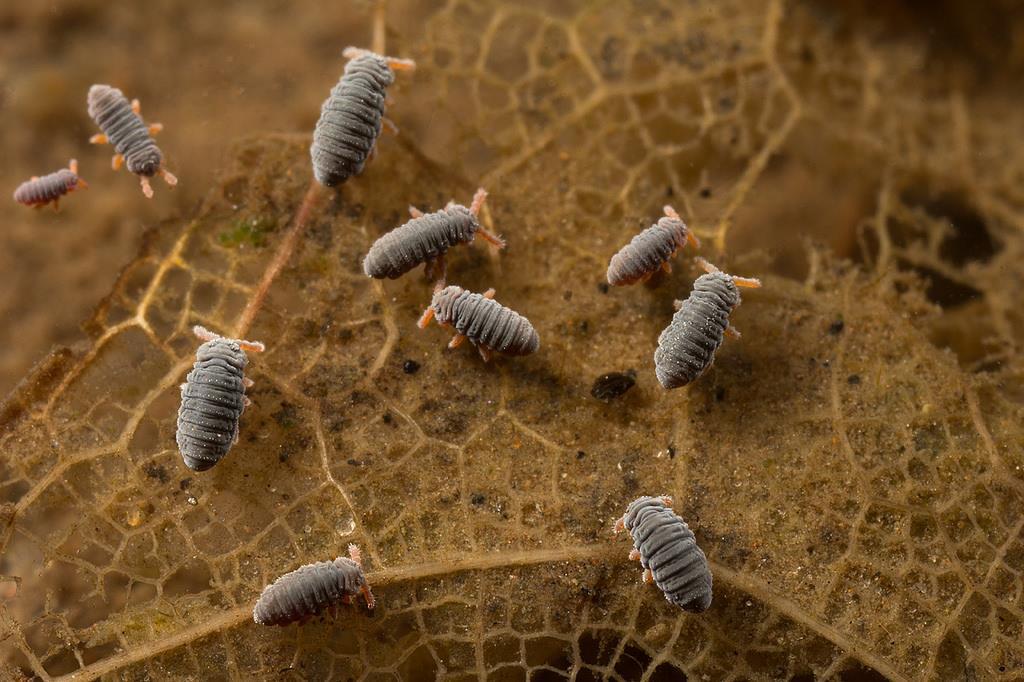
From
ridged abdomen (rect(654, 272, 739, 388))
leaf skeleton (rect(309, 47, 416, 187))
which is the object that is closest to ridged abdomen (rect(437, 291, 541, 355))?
ridged abdomen (rect(654, 272, 739, 388))

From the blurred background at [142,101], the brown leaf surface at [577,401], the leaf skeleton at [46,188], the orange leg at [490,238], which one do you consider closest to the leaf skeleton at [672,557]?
the brown leaf surface at [577,401]

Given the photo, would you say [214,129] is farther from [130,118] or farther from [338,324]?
[338,324]

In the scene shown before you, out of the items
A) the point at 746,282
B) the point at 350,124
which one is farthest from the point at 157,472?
the point at 746,282

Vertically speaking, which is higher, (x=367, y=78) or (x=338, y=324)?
(x=367, y=78)

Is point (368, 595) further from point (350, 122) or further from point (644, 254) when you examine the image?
point (350, 122)

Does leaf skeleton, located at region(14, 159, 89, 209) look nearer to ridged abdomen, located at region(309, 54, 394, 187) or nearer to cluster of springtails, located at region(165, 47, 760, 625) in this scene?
cluster of springtails, located at region(165, 47, 760, 625)

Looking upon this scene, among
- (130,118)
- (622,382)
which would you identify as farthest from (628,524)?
(130,118)

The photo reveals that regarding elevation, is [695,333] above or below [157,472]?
above
